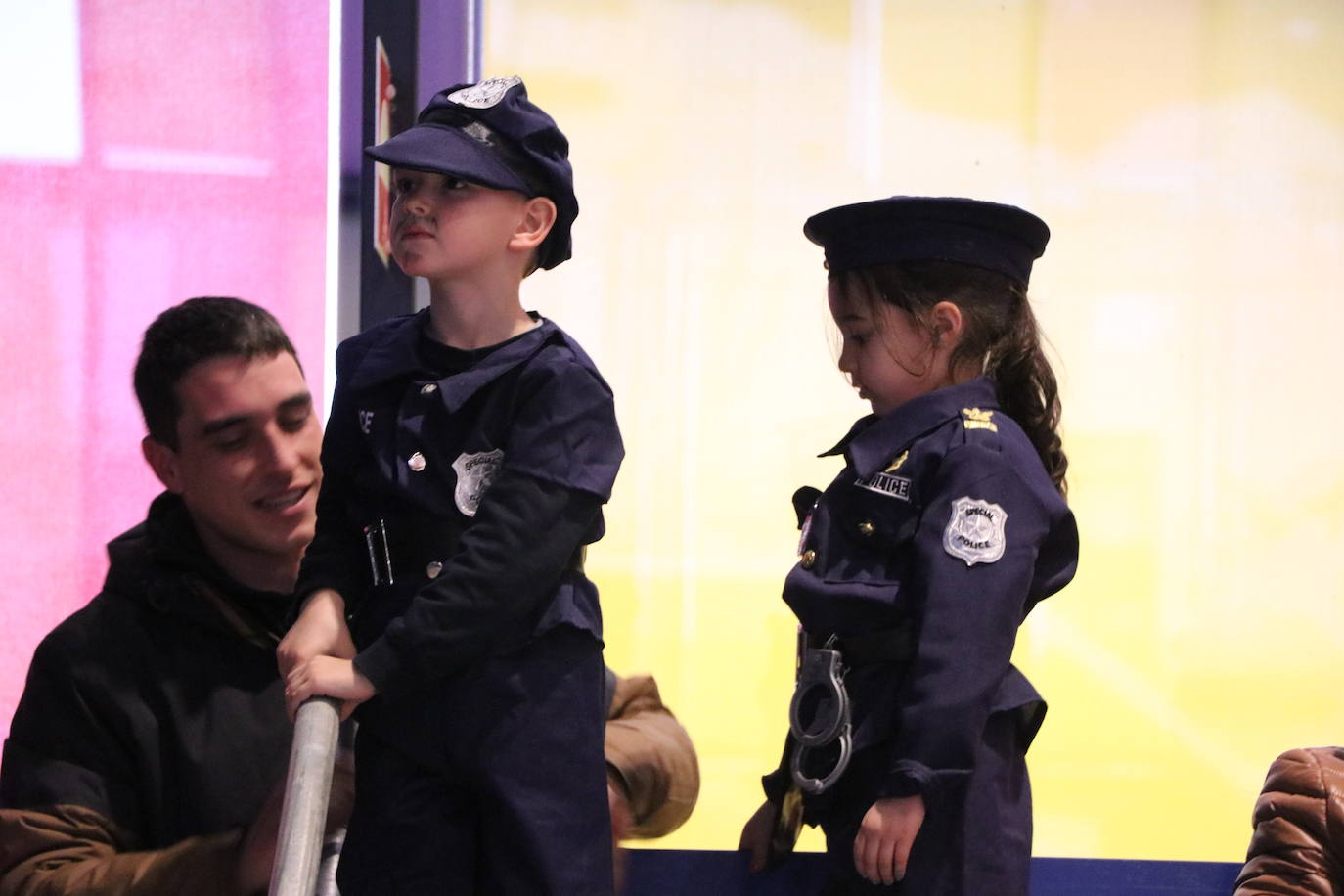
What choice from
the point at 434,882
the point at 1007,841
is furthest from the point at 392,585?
the point at 1007,841

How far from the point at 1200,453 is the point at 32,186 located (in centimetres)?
212

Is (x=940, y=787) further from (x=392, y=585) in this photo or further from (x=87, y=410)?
(x=87, y=410)

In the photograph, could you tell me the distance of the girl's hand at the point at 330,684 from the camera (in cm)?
138

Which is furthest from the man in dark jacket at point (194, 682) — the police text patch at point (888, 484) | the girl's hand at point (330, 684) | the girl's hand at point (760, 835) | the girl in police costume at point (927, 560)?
the police text patch at point (888, 484)

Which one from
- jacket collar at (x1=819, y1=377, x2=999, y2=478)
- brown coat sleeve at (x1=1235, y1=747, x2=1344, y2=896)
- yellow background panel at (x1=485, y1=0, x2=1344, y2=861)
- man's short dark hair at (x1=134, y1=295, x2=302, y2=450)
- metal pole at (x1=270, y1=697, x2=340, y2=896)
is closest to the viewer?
metal pole at (x1=270, y1=697, x2=340, y2=896)

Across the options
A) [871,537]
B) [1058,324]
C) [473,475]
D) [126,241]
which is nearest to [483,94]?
[473,475]

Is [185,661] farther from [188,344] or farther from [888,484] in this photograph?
[888,484]

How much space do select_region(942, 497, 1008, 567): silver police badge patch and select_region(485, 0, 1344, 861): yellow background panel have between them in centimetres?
124

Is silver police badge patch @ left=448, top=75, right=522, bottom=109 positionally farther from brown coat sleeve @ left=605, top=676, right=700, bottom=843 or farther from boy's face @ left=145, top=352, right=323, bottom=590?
brown coat sleeve @ left=605, top=676, right=700, bottom=843

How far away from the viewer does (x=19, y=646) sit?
2469 millimetres

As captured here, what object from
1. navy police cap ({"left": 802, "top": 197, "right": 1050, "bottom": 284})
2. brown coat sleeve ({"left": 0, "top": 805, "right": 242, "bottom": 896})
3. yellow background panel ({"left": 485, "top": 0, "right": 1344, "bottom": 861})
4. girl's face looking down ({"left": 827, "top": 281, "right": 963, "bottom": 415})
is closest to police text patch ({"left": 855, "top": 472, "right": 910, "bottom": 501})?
girl's face looking down ({"left": 827, "top": 281, "right": 963, "bottom": 415})

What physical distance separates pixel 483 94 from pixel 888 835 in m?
0.86

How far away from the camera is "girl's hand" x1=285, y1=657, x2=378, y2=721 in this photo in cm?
138

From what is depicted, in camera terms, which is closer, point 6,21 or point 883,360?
point 883,360
